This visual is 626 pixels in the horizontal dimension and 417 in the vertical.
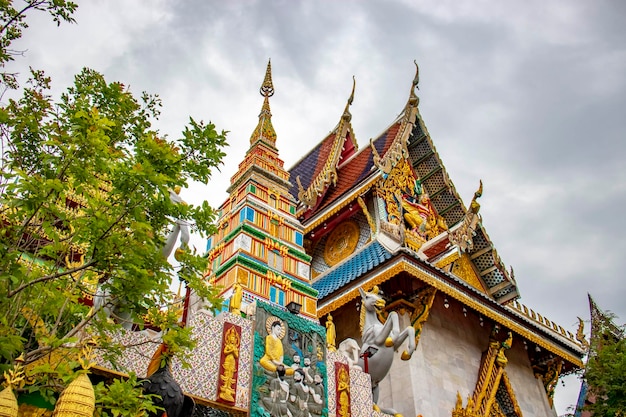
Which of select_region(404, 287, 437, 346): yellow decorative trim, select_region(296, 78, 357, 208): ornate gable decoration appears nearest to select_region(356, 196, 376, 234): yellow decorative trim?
select_region(296, 78, 357, 208): ornate gable decoration

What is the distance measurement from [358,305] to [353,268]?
0.70 meters

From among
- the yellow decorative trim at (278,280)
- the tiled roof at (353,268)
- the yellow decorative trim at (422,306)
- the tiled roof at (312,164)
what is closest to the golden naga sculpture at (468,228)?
the tiled roof at (353,268)

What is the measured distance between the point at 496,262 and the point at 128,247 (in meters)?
11.9

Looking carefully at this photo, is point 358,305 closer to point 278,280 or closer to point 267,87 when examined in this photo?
point 278,280

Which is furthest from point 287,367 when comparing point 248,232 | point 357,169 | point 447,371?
point 357,169

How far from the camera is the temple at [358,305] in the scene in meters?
6.95

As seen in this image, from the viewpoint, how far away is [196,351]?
644 centimetres

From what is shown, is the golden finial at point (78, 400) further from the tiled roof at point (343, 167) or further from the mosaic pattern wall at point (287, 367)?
the tiled roof at point (343, 167)

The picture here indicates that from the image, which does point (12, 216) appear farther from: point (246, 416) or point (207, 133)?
point (246, 416)

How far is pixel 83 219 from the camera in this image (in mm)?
4527

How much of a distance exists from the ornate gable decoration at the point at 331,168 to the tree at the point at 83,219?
8.17 metres

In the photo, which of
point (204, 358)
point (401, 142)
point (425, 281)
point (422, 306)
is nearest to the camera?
point (204, 358)

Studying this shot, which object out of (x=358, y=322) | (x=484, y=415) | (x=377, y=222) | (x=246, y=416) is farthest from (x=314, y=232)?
(x=246, y=416)

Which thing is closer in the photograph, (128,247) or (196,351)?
(128,247)
